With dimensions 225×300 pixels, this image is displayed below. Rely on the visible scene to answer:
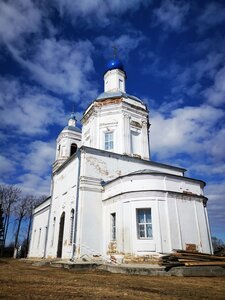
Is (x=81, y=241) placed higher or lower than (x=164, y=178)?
lower

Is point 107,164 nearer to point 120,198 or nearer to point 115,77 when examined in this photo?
point 120,198

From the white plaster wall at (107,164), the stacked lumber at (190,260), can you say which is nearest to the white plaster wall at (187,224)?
the stacked lumber at (190,260)

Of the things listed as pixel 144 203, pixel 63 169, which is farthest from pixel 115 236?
pixel 63 169

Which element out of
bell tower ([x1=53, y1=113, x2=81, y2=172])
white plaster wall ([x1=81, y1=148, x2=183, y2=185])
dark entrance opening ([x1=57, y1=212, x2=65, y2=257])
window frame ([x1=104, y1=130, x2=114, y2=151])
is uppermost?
bell tower ([x1=53, y1=113, x2=81, y2=172])

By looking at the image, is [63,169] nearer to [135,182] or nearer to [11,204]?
[135,182]

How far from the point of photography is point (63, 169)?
64.4 feet

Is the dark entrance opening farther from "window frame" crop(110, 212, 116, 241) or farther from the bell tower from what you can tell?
the bell tower

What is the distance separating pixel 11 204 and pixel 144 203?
118ft

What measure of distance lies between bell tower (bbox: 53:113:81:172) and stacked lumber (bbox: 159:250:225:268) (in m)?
19.0

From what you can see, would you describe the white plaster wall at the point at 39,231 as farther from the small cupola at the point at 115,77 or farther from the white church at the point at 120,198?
the small cupola at the point at 115,77

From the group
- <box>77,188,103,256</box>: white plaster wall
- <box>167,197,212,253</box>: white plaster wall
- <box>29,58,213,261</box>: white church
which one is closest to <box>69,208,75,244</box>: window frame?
<box>29,58,213,261</box>: white church

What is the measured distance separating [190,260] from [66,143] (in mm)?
20397

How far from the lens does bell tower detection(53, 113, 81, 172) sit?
1082 inches

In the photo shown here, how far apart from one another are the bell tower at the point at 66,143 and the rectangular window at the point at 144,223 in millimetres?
15636
